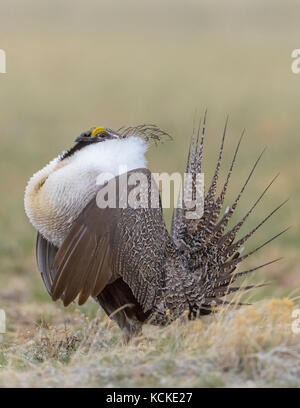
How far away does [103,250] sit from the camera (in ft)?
13.6

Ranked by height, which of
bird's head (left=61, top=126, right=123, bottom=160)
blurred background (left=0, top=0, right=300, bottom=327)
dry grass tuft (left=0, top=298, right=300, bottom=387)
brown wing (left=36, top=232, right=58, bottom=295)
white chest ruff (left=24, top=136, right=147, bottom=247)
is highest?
blurred background (left=0, top=0, right=300, bottom=327)

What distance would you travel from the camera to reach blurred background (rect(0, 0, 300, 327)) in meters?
9.80

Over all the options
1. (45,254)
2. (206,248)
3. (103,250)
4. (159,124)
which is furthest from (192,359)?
(159,124)

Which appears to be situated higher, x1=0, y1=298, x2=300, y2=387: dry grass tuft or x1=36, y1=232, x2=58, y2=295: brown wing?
x1=36, y1=232, x2=58, y2=295: brown wing

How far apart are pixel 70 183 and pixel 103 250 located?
1.39 ft

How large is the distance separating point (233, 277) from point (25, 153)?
9.39 m

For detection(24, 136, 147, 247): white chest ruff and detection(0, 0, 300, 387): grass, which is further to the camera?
detection(24, 136, 147, 247): white chest ruff

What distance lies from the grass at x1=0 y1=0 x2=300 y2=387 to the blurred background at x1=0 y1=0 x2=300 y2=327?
0.12 ft

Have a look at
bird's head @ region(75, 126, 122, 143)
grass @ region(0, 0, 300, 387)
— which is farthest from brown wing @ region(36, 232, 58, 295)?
bird's head @ region(75, 126, 122, 143)

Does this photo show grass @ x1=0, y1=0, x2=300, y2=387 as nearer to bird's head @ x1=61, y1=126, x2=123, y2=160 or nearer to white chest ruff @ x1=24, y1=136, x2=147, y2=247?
white chest ruff @ x1=24, y1=136, x2=147, y2=247

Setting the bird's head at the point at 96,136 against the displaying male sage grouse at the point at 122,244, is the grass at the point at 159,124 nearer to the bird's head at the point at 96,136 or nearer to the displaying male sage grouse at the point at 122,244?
the displaying male sage grouse at the point at 122,244
